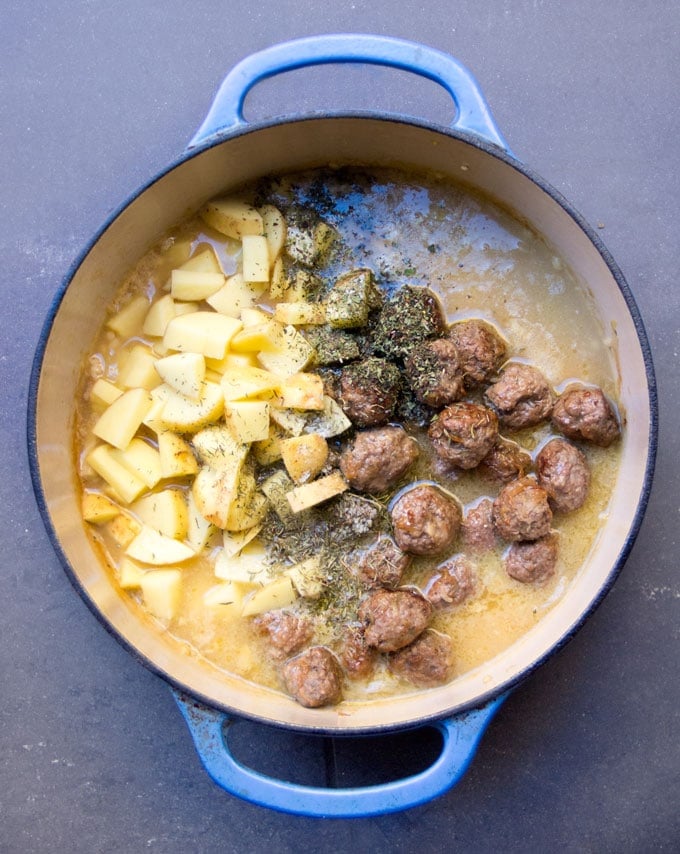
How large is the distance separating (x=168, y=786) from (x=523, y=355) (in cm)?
237

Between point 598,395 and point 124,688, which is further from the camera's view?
point 124,688

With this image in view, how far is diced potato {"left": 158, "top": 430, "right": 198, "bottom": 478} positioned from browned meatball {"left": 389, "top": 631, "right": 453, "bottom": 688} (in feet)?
3.70

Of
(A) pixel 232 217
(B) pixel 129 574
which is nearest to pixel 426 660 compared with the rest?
(B) pixel 129 574

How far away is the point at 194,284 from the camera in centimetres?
324

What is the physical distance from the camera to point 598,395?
3.03 metres

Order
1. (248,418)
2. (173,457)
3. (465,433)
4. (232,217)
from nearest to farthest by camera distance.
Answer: (465,433) → (248,418) → (173,457) → (232,217)

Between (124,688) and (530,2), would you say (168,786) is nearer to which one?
(124,688)

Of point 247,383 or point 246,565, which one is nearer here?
point 247,383

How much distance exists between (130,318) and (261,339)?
618mm

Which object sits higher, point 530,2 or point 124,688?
point 530,2

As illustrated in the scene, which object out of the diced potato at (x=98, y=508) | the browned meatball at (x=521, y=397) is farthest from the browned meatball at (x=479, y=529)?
the diced potato at (x=98, y=508)

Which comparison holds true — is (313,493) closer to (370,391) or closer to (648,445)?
(370,391)

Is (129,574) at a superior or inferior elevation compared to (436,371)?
inferior

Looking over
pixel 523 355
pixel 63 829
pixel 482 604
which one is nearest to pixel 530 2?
pixel 523 355
